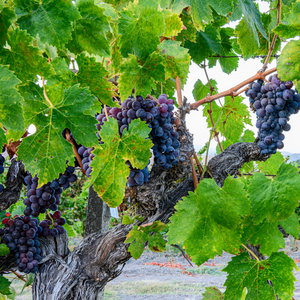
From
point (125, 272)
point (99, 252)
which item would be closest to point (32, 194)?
point (99, 252)

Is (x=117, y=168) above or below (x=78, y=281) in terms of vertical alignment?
above

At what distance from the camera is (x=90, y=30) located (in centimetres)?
66

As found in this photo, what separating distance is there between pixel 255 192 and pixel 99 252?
2.29 ft

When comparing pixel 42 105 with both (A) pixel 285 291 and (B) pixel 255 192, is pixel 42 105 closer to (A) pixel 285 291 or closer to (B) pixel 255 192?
(B) pixel 255 192

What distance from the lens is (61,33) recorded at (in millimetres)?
575

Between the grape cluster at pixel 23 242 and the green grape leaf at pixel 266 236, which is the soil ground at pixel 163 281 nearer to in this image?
the grape cluster at pixel 23 242

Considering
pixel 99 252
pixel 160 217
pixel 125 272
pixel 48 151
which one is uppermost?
pixel 48 151

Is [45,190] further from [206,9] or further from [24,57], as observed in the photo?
[206,9]

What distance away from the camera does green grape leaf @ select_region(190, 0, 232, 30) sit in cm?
78

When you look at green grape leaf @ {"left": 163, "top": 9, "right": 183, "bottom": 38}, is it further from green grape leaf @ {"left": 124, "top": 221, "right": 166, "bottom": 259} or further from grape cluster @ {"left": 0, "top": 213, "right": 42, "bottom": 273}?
grape cluster @ {"left": 0, "top": 213, "right": 42, "bottom": 273}

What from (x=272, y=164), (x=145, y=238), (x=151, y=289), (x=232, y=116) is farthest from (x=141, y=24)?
(x=151, y=289)

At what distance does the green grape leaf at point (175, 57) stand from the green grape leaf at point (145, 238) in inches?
19.4

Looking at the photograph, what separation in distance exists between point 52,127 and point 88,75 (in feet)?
0.54

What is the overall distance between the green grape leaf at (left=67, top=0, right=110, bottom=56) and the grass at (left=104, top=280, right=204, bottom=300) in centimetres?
439
